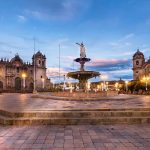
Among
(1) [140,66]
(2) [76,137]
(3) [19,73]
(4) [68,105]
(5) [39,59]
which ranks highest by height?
(5) [39,59]

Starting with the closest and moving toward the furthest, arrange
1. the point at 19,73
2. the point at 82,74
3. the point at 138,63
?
the point at 82,74, the point at 19,73, the point at 138,63

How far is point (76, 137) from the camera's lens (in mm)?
5828

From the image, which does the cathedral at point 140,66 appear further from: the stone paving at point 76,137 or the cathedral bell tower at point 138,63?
the stone paving at point 76,137

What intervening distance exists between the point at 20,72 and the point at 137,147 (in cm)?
7083

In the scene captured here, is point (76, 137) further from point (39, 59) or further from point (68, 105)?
point (39, 59)

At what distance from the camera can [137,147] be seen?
494 centimetres

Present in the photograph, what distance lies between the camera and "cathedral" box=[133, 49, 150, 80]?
242 feet

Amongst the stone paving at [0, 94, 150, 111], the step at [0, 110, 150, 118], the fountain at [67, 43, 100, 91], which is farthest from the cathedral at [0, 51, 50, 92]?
the step at [0, 110, 150, 118]

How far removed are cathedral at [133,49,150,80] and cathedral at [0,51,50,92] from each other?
37801 millimetres

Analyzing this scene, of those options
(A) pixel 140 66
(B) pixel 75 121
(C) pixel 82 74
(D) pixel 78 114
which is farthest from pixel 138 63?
(B) pixel 75 121

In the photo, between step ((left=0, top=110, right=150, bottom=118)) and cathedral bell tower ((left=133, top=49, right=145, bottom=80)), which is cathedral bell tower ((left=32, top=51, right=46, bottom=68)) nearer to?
cathedral bell tower ((left=133, top=49, right=145, bottom=80))

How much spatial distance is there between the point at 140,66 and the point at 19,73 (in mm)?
47924

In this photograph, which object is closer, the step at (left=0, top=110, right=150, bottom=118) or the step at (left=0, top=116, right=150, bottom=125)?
the step at (left=0, top=116, right=150, bottom=125)

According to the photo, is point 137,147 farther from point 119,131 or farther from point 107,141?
point 119,131
